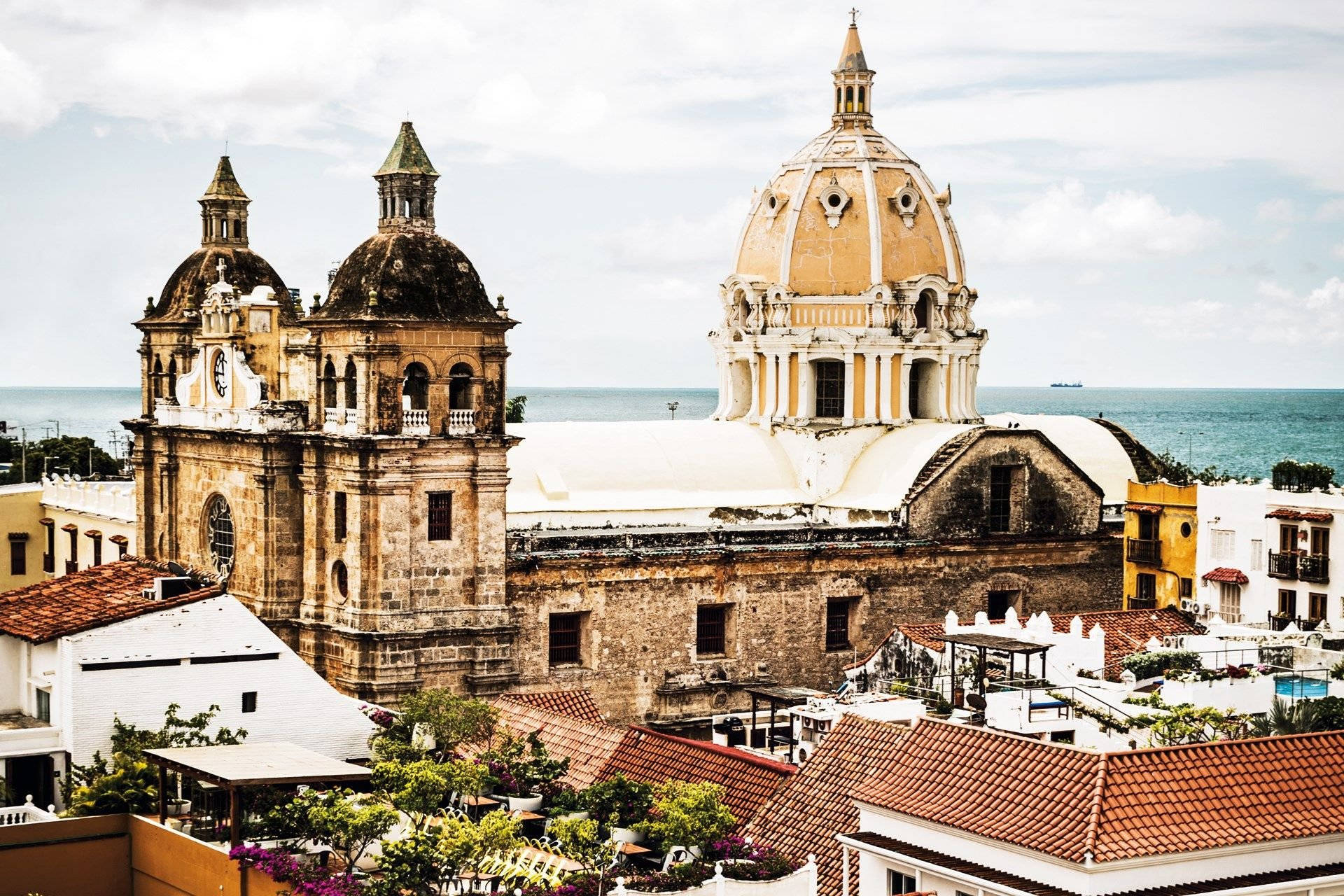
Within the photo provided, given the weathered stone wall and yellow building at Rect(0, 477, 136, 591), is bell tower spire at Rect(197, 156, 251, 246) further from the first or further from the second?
the weathered stone wall

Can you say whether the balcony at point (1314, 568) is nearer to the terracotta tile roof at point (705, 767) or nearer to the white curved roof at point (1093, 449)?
the terracotta tile roof at point (705, 767)

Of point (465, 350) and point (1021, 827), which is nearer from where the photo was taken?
point (1021, 827)

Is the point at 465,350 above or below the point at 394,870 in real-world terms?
above

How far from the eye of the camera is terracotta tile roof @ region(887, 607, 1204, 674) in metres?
50.8

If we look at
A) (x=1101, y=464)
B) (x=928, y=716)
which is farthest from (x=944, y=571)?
(x=928, y=716)

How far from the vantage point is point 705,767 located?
4325 cm

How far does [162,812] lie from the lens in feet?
133

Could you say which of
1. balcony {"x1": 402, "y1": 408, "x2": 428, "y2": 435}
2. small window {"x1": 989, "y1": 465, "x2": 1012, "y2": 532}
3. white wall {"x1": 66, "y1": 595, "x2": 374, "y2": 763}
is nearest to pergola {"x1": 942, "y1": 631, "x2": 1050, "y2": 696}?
white wall {"x1": 66, "y1": 595, "x2": 374, "y2": 763}

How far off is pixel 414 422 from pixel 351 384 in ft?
6.64

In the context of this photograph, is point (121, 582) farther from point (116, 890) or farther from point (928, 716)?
point (928, 716)

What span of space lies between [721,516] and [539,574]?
8.67 metres

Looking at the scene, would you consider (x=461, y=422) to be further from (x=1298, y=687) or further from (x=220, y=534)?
(x=1298, y=687)

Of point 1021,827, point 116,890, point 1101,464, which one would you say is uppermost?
point 1101,464

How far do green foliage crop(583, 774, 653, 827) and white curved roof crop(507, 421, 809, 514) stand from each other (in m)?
21.3
